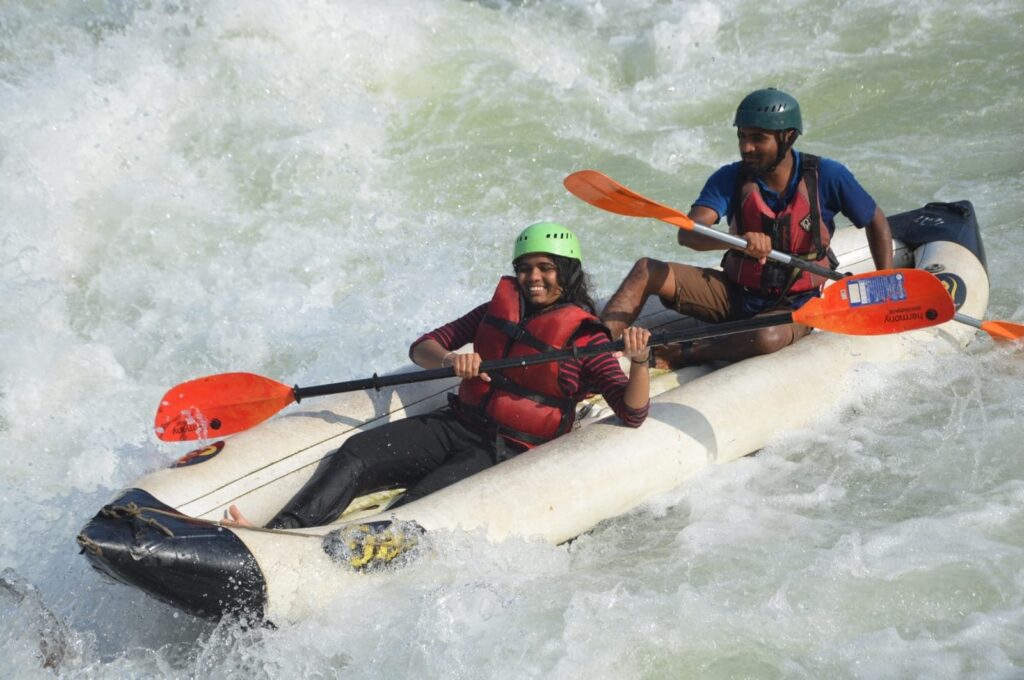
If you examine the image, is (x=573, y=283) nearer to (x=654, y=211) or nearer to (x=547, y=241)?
(x=547, y=241)

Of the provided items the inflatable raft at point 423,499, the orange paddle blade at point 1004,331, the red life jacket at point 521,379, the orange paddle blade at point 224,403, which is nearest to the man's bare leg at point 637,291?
the inflatable raft at point 423,499

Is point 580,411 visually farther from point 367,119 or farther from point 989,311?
point 367,119

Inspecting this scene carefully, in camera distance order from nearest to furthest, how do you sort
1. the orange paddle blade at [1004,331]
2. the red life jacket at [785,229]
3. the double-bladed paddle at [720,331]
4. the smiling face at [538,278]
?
the smiling face at [538,278] < the double-bladed paddle at [720,331] < the red life jacket at [785,229] < the orange paddle blade at [1004,331]

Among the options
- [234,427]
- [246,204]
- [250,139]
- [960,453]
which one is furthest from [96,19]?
[960,453]

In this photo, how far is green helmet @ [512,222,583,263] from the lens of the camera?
378 centimetres

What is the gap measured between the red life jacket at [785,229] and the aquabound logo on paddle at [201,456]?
2116mm

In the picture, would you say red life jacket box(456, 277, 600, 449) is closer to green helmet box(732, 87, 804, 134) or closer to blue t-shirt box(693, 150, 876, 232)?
blue t-shirt box(693, 150, 876, 232)

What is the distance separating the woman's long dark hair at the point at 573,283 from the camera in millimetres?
3834

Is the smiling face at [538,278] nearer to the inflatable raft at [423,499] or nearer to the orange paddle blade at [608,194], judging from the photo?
the inflatable raft at [423,499]

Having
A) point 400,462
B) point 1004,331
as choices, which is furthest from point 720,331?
point 1004,331

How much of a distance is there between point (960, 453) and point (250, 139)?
514 centimetres

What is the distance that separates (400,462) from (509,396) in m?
0.44

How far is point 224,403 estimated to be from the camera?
4.07 m

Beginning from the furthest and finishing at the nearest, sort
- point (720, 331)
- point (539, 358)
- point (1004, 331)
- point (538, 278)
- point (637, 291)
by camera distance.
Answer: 1. point (1004, 331)
2. point (637, 291)
3. point (720, 331)
4. point (538, 278)
5. point (539, 358)
